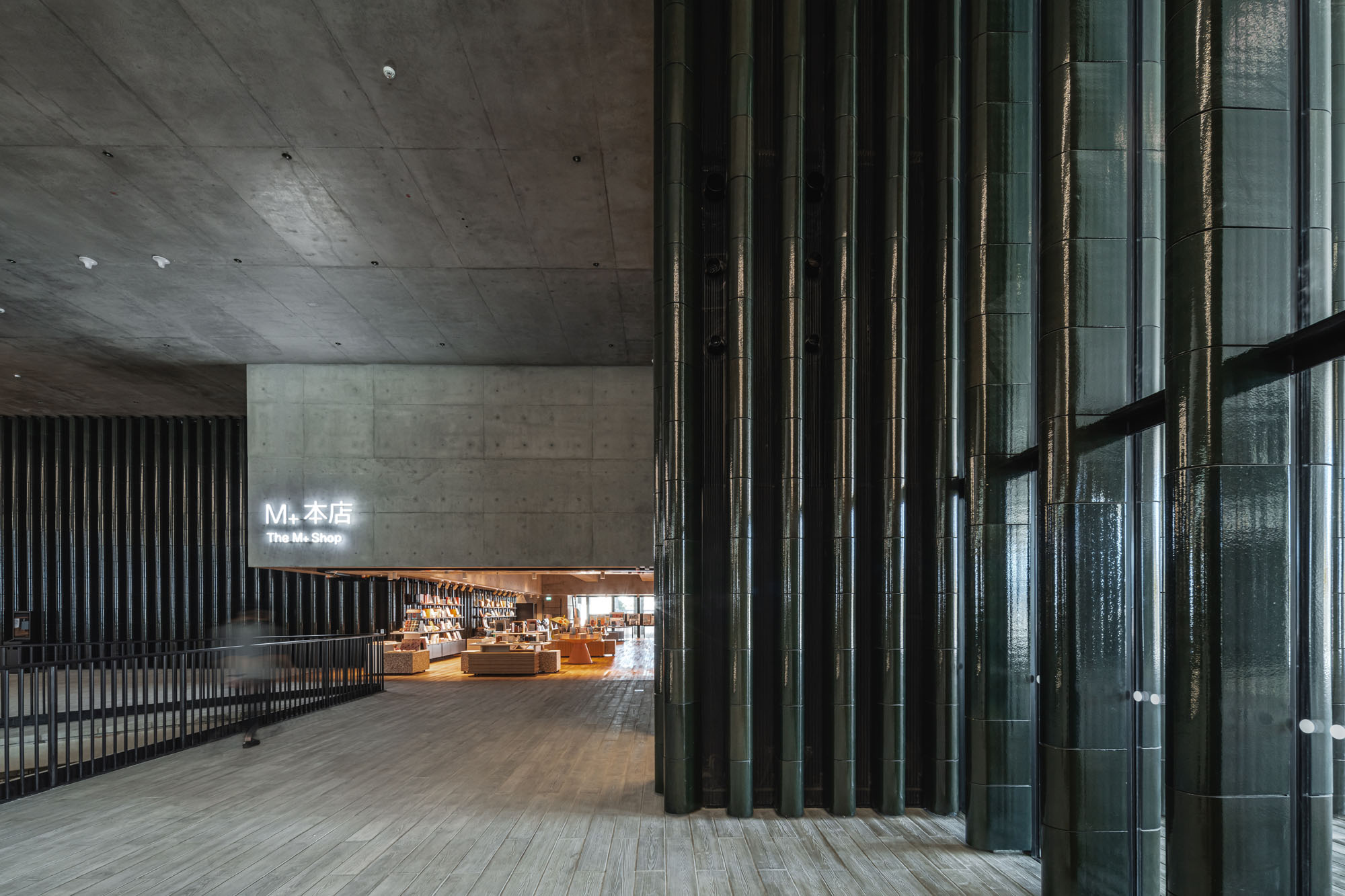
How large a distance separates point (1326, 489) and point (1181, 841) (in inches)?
54.1

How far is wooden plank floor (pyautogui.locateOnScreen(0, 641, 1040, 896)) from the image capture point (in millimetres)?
4906

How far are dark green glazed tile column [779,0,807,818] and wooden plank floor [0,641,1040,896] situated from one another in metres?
0.96

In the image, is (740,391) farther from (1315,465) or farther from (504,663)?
(504,663)

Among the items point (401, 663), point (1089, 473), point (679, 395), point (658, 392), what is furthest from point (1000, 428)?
point (401, 663)

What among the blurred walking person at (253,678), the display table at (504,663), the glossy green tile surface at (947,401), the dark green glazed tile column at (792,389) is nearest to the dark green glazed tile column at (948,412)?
the glossy green tile surface at (947,401)

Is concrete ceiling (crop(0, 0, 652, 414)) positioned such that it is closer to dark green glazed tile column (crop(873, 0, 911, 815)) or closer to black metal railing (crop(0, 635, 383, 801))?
dark green glazed tile column (crop(873, 0, 911, 815))

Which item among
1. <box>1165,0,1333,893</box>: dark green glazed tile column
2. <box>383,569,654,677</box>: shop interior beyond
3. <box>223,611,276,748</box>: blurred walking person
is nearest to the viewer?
<box>1165,0,1333,893</box>: dark green glazed tile column

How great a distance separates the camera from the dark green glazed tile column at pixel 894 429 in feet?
21.3

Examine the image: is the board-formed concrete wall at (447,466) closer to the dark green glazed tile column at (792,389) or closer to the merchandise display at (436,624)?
the merchandise display at (436,624)

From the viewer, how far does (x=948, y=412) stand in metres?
6.62

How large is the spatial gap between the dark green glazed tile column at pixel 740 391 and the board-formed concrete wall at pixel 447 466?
32.1 feet

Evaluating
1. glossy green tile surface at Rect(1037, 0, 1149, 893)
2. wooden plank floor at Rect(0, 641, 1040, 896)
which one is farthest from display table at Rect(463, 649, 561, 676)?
glossy green tile surface at Rect(1037, 0, 1149, 893)

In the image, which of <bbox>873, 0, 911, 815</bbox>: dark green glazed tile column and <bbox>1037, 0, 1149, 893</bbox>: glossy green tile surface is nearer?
<bbox>1037, 0, 1149, 893</bbox>: glossy green tile surface

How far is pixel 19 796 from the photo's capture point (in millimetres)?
6828
